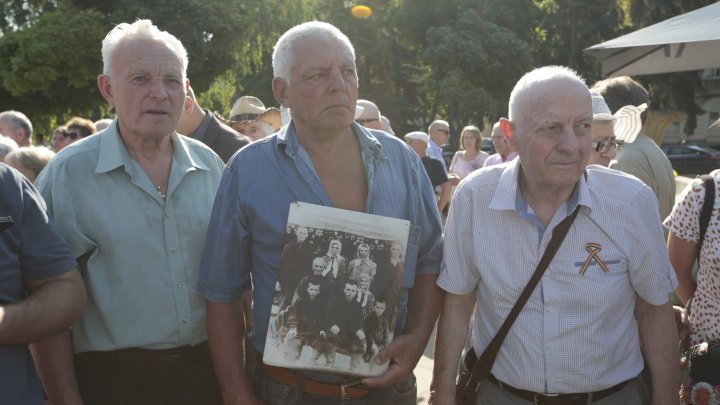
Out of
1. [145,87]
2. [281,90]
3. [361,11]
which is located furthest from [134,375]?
[361,11]

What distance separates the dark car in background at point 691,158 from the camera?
32.3 meters

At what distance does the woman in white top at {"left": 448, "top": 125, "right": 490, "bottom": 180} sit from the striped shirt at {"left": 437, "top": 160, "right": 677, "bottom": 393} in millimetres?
7915

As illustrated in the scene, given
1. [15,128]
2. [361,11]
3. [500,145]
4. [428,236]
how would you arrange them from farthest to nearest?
[361,11], [500,145], [15,128], [428,236]

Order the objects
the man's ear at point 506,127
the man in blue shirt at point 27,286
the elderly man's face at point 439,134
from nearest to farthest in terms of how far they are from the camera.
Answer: the man in blue shirt at point 27,286, the man's ear at point 506,127, the elderly man's face at point 439,134

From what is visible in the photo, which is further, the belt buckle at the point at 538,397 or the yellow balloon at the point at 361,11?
the yellow balloon at the point at 361,11

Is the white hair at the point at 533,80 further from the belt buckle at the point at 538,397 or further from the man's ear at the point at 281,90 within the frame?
the belt buckle at the point at 538,397

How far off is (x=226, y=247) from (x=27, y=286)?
619 millimetres

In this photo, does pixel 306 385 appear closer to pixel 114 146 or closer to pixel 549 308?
pixel 549 308

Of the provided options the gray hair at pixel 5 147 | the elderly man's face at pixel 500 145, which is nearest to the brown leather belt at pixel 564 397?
the gray hair at pixel 5 147

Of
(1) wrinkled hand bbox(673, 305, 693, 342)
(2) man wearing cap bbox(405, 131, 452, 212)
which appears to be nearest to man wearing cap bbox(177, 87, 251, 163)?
(1) wrinkled hand bbox(673, 305, 693, 342)

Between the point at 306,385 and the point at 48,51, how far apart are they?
1461 centimetres

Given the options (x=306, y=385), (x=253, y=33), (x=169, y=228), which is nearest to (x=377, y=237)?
(x=306, y=385)

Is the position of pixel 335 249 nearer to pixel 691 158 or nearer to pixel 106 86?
pixel 106 86

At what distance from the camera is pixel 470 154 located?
10570 millimetres
